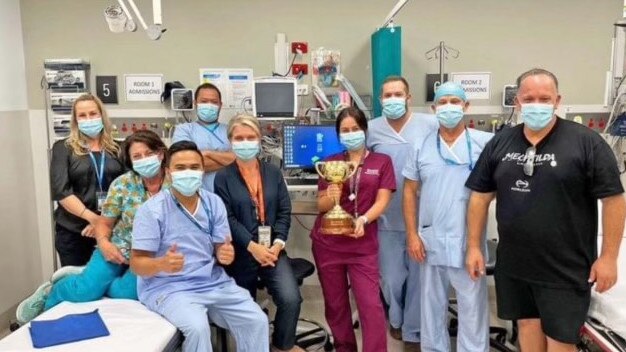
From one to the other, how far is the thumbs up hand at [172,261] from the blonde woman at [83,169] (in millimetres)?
684

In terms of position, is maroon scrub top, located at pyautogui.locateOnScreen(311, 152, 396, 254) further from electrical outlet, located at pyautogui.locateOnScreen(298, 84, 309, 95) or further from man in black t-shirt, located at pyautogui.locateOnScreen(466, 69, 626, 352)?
electrical outlet, located at pyautogui.locateOnScreen(298, 84, 309, 95)

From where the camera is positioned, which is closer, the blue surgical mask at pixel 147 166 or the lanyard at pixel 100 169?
the blue surgical mask at pixel 147 166

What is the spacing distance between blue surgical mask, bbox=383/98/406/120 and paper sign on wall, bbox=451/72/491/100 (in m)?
1.31

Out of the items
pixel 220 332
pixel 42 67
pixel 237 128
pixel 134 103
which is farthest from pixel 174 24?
pixel 220 332

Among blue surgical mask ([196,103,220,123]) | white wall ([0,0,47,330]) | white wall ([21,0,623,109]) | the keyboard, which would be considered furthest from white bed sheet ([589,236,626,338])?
white wall ([0,0,47,330])

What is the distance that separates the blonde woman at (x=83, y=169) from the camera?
8.46 ft

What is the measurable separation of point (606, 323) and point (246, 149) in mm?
1686

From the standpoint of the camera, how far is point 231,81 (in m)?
3.67

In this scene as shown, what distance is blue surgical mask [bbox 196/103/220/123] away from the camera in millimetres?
2971

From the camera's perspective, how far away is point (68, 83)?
3.52 m

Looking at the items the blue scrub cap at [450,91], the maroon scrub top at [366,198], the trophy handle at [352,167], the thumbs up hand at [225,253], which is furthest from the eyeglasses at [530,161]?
the thumbs up hand at [225,253]

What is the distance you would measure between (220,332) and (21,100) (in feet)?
8.16

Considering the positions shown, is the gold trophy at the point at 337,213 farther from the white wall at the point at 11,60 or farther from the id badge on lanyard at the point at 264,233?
the white wall at the point at 11,60

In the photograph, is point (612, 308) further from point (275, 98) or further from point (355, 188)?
point (275, 98)
